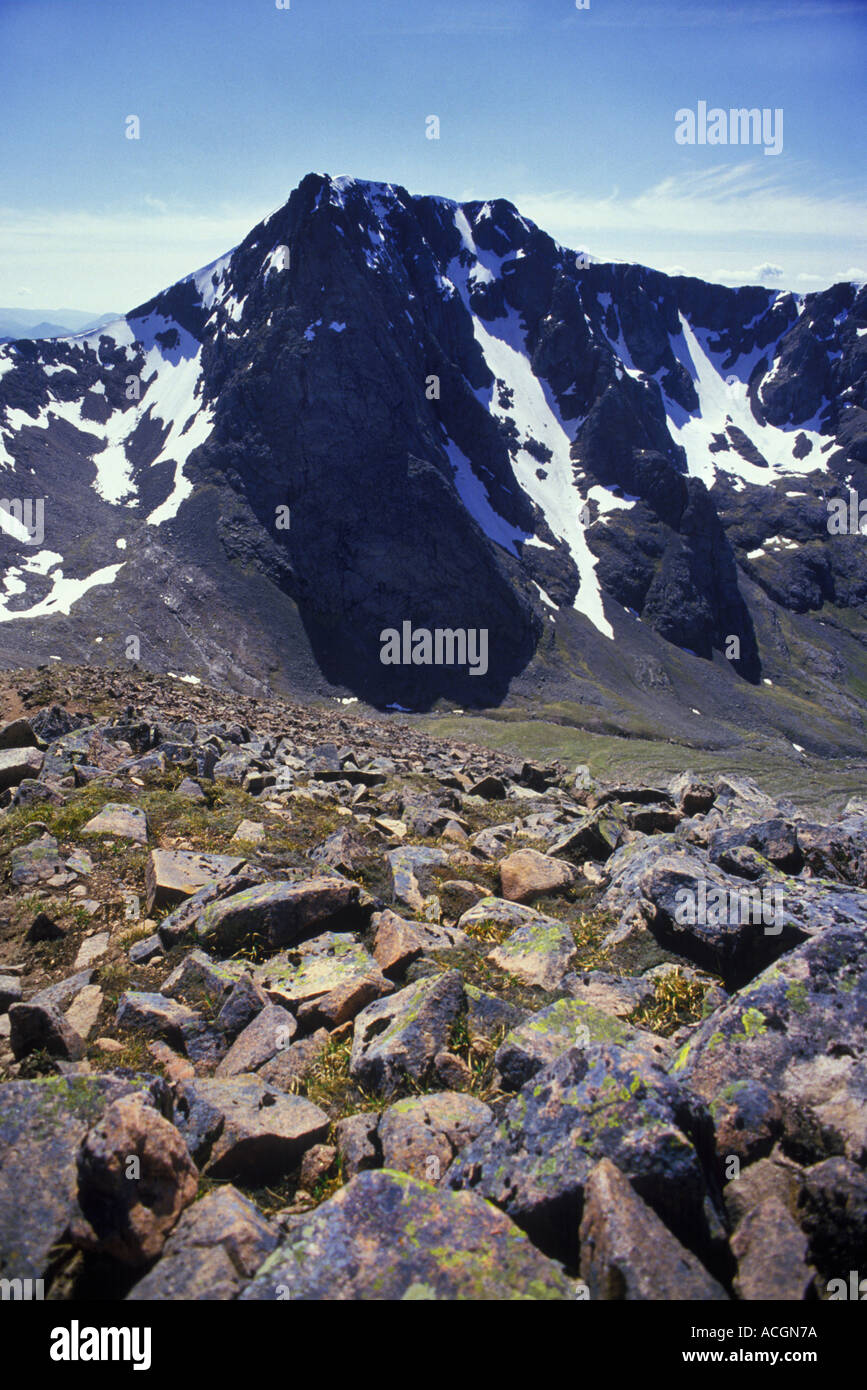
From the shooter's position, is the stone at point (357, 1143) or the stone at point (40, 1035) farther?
the stone at point (40, 1035)

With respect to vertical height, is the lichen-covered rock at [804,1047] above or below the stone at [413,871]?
above

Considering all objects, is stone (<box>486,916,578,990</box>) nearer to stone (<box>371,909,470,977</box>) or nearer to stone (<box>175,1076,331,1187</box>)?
stone (<box>371,909,470,977</box>)

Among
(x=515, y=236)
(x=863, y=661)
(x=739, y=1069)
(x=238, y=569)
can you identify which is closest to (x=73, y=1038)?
(x=739, y=1069)

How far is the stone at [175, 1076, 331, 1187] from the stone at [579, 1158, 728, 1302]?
2.33 m

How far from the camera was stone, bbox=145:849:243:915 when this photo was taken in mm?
9344

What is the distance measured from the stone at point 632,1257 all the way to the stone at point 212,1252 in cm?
203

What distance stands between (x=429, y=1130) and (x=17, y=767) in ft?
41.4

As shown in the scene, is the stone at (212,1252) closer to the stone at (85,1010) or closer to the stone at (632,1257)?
the stone at (632,1257)

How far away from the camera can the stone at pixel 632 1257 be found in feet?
12.5

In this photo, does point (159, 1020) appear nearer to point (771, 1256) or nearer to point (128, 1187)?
point (128, 1187)

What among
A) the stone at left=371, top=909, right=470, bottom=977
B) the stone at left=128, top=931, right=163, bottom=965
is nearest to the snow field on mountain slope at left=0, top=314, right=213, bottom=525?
the stone at left=128, top=931, right=163, bottom=965

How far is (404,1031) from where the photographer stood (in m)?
6.38

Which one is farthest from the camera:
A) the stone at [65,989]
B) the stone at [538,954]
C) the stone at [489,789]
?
the stone at [489,789]

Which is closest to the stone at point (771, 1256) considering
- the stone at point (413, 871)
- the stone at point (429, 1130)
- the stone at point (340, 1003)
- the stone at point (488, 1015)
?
the stone at point (429, 1130)
